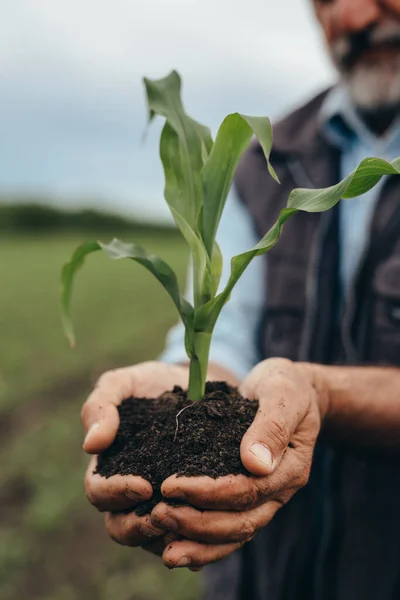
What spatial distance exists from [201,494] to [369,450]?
774mm

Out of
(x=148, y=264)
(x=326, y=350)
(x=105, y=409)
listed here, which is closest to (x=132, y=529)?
(x=105, y=409)

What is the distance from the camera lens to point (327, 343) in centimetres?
201

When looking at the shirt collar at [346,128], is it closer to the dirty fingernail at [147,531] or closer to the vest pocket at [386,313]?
the vest pocket at [386,313]

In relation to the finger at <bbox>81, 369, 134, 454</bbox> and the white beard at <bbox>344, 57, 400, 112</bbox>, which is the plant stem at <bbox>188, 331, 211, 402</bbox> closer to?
the finger at <bbox>81, 369, 134, 454</bbox>

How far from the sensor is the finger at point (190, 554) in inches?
45.1

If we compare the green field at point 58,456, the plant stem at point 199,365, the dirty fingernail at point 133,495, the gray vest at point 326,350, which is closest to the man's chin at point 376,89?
the gray vest at point 326,350

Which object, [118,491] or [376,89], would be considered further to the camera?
[376,89]

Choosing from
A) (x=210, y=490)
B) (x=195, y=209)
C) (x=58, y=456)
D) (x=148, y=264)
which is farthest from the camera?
(x=58, y=456)

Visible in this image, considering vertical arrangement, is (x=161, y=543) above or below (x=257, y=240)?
below

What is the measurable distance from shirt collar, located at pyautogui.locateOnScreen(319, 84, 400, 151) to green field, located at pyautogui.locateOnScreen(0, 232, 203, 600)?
7.05ft

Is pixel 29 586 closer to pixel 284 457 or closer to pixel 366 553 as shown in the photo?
pixel 366 553

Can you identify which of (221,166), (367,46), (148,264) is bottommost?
(148,264)

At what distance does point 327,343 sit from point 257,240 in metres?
0.45

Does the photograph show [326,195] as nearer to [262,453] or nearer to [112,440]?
[262,453]
